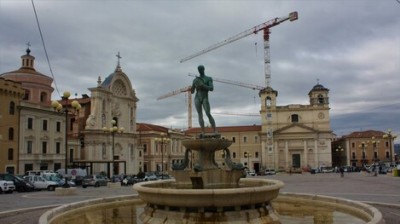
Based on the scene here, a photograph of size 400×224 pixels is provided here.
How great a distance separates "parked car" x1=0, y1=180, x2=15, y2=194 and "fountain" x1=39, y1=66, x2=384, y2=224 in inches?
645

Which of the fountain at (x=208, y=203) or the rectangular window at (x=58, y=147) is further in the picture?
the rectangular window at (x=58, y=147)

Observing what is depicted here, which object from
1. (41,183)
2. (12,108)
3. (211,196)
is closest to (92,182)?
(41,183)

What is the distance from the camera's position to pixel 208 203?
32.1 feet

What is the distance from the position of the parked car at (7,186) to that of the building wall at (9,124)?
45.4ft

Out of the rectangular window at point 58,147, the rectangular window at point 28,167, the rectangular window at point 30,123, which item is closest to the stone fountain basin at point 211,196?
the rectangular window at point 28,167

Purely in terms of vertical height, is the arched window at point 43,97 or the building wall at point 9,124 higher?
the arched window at point 43,97

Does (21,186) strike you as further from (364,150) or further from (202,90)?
(364,150)

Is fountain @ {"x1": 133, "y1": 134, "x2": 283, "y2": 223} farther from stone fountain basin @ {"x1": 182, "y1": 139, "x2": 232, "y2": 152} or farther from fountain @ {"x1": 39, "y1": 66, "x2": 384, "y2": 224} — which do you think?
stone fountain basin @ {"x1": 182, "y1": 139, "x2": 232, "y2": 152}

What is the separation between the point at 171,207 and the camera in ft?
34.0

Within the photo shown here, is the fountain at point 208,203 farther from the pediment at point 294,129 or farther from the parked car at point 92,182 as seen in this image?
the pediment at point 294,129

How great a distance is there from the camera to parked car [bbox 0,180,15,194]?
29677 millimetres

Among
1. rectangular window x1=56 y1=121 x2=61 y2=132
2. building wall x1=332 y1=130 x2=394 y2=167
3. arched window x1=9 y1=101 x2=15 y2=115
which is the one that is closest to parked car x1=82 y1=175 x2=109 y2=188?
arched window x1=9 y1=101 x2=15 y2=115

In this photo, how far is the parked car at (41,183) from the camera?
33031 mm

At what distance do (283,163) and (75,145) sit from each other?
56.0m
